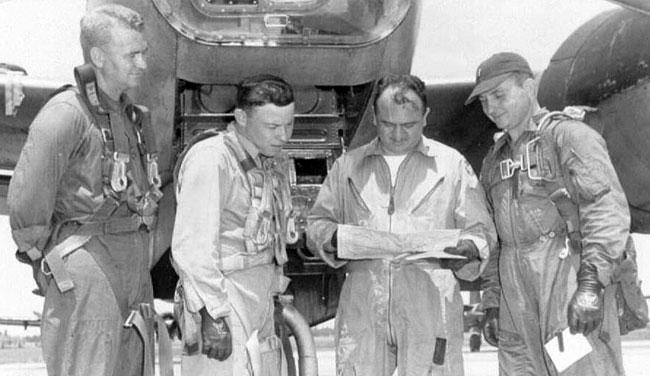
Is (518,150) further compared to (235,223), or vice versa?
(518,150)

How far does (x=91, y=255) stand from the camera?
336 centimetres

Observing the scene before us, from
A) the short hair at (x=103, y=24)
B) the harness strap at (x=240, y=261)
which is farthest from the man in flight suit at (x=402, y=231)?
the short hair at (x=103, y=24)

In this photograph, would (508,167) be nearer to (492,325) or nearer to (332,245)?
(492,325)

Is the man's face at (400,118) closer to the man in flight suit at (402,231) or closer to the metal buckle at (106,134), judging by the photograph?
the man in flight suit at (402,231)

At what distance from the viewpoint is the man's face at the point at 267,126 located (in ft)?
12.1

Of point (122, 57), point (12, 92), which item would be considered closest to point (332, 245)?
point (122, 57)

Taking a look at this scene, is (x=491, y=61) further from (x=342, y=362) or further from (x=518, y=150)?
(x=342, y=362)

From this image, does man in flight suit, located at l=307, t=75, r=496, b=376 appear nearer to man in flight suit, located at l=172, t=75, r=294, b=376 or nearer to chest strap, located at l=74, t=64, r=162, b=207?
man in flight suit, located at l=172, t=75, r=294, b=376

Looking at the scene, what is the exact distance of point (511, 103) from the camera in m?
4.03

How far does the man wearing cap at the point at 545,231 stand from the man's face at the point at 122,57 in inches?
64.2

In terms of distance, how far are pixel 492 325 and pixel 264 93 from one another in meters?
1.62

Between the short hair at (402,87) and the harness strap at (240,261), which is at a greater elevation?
the short hair at (402,87)

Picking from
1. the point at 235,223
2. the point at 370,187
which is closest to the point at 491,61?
the point at 370,187

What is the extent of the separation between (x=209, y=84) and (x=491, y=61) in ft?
5.47
